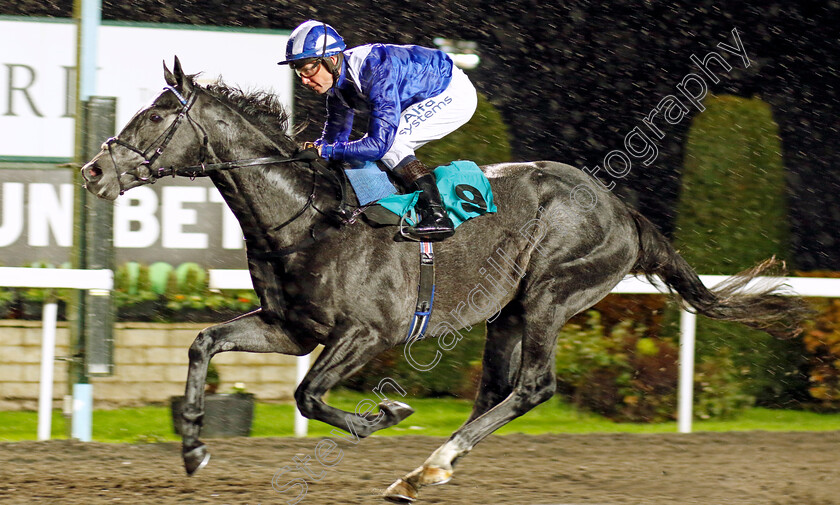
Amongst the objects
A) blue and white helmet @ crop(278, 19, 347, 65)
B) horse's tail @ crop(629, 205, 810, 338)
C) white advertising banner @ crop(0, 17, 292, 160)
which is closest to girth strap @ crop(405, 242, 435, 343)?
blue and white helmet @ crop(278, 19, 347, 65)

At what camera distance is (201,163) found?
11.3ft

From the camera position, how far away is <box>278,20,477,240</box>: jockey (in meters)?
3.53

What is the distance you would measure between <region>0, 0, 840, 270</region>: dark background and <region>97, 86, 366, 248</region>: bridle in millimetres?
6331

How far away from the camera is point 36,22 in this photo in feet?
20.6

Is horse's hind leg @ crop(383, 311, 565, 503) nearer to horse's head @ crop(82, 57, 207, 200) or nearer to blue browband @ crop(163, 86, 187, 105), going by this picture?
horse's head @ crop(82, 57, 207, 200)

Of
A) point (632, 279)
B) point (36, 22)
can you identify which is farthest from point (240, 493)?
point (36, 22)

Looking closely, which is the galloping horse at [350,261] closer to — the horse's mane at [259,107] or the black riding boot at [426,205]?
the horse's mane at [259,107]

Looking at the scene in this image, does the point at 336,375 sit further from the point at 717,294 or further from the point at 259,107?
the point at 717,294

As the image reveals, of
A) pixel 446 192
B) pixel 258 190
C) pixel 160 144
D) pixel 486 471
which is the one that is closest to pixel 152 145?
pixel 160 144

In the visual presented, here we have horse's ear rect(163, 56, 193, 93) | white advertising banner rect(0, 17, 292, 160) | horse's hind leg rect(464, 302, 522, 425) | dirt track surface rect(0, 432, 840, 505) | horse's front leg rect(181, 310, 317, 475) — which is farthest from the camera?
white advertising banner rect(0, 17, 292, 160)

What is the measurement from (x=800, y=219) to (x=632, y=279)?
5.18m

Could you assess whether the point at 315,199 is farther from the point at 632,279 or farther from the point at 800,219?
the point at 800,219

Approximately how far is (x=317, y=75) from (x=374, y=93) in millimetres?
218

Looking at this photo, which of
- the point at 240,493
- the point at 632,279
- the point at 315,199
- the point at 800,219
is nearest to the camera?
the point at 315,199
